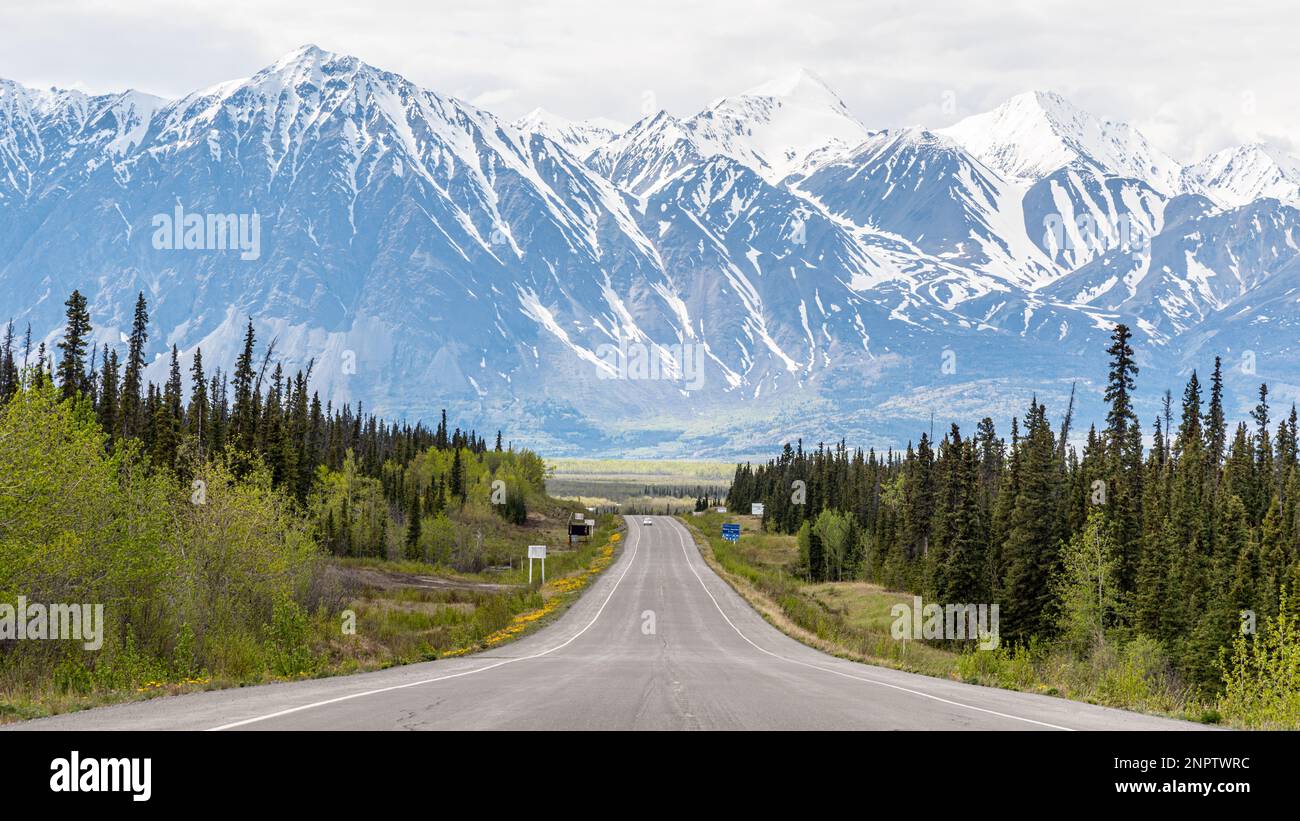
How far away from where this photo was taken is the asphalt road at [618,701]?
14773mm

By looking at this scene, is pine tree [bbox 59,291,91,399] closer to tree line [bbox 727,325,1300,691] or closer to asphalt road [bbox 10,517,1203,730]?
asphalt road [bbox 10,517,1203,730]

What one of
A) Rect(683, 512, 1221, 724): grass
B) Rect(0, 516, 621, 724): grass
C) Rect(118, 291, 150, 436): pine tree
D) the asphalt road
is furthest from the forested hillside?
Rect(118, 291, 150, 436): pine tree

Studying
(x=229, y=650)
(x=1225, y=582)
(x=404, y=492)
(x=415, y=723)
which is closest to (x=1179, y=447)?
(x=1225, y=582)

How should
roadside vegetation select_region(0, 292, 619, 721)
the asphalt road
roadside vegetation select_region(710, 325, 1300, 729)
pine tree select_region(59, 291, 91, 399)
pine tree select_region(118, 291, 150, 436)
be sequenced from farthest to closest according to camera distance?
pine tree select_region(118, 291, 150, 436)
pine tree select_region(59, 291, 91, 399)
roadside vegetation select_region(710, 325, 1300, 729)
roadside vegetation select_region(0, 292, 619, 721)
the asphalt road

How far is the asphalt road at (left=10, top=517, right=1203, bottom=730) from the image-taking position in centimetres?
1477

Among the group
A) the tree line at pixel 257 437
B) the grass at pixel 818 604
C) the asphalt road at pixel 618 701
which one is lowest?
the grass at pixel 818 604

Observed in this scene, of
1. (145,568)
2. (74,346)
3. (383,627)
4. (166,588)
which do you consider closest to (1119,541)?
(383,627)

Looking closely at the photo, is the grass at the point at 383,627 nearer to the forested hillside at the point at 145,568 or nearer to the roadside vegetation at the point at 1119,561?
the forested hillside at the point at 145,568

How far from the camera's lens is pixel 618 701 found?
1844 centimetres

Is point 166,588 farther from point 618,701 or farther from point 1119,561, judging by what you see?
point 1119,561

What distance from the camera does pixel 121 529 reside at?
31297 millimetres

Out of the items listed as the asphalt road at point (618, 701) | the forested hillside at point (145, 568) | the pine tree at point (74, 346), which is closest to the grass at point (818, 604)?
the asphalt road at point (618, 701)
